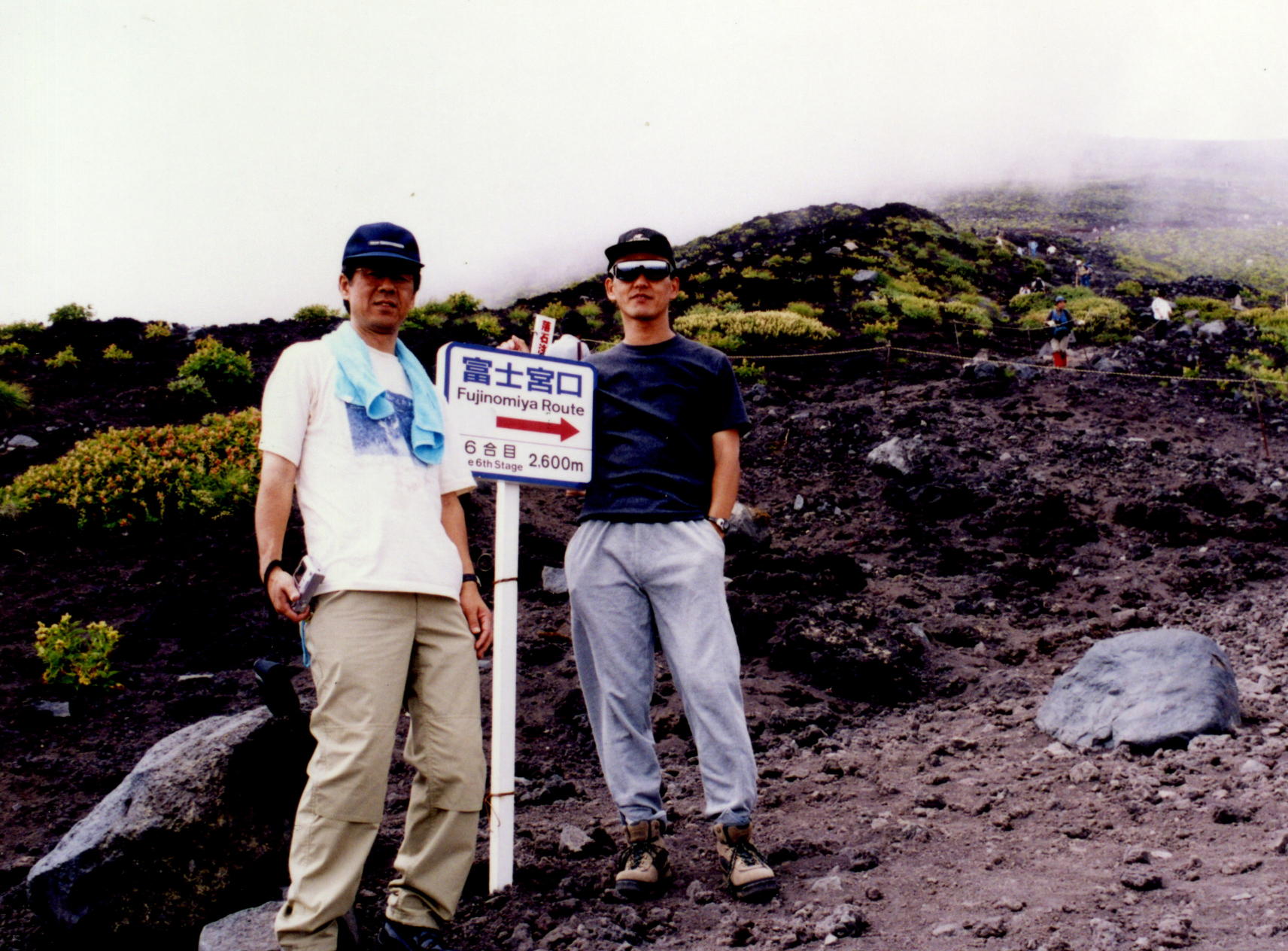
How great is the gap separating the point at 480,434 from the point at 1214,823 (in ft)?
9.76

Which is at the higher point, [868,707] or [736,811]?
[736,811]

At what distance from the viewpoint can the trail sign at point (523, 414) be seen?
3430 millimetres

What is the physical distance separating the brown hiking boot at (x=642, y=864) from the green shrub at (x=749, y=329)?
1259cm

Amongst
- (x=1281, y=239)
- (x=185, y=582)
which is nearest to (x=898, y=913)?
(x=185, y=582)

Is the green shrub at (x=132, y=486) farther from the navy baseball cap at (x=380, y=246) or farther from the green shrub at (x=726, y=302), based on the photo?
the green shrub at (x=726, y=302)

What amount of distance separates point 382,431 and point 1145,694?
3.76 metres

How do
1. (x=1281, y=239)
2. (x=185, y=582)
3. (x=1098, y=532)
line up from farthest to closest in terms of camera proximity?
(x=1281, y=239) < (x=1098, y=532) < (x=185, y=582)

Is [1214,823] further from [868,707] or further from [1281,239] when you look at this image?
[1281,239]

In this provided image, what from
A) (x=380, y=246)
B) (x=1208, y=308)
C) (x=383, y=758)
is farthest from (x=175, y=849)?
(x=1208, y=308)

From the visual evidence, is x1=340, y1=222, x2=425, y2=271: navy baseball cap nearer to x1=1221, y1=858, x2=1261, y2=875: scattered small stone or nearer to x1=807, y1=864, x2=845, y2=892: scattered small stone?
x1=807, y1=864, x2=845, y2=892: scattered small stone

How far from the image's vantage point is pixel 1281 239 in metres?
38.6

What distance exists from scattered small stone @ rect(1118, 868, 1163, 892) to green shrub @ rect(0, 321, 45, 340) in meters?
17.3

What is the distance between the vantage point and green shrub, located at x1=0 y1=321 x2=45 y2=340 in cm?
1573

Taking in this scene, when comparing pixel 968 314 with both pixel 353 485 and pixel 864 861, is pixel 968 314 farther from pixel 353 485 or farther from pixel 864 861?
pixel 353 485
